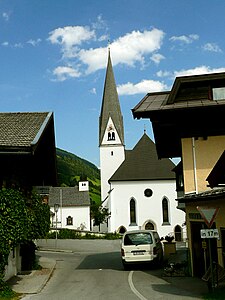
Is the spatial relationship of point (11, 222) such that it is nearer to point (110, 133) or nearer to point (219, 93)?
point (219, 93)

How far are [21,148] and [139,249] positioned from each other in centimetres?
826

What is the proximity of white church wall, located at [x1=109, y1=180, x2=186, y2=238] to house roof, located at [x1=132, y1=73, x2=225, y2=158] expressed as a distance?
126 feet

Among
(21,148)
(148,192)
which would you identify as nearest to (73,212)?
(148,192)

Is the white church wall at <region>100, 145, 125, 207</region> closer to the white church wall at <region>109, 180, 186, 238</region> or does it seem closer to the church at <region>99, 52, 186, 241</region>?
the church at <region>99, 52, 186, 241</region>

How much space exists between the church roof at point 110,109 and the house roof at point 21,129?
49.6 meters

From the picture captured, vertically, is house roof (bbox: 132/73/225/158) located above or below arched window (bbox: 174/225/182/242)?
above

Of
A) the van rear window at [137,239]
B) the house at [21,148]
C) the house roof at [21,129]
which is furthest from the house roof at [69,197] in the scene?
the house roof at [21,129]

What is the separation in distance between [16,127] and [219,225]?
688 centimetres

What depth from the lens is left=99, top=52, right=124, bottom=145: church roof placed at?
218 ft

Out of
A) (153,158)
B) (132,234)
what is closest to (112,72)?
(153,158)

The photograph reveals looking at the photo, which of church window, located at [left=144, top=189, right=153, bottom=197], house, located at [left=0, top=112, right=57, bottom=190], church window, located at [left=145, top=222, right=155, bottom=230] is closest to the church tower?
church window, located at [left=144, top=189, right=153, bottom=197]

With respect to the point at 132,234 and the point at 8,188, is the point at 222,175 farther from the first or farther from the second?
the point at 132,234

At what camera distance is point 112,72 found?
70062 mm

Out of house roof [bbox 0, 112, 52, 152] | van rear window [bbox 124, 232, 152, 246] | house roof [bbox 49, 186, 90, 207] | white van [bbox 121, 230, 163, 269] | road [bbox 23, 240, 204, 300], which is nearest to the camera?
road [bbox 23, 240, 204, 300]
